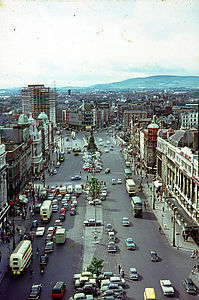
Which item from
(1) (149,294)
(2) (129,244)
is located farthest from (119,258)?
(1) (149,294)

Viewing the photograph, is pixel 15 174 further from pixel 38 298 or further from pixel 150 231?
pixel 38 298

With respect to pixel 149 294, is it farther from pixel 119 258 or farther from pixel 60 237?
pixel 60 237

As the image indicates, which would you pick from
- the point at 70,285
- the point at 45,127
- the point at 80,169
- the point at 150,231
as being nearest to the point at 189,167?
the point at 150,231

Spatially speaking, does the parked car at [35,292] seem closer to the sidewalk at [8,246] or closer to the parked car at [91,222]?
the sidewalk at [8,246]

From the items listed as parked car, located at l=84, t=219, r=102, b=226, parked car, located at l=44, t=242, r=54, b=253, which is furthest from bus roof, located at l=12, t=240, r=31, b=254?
parked car, located at l=84, t=219, r=102, b=226

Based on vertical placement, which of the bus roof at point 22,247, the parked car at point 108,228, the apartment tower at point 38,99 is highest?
the apartment tower at point 38,99

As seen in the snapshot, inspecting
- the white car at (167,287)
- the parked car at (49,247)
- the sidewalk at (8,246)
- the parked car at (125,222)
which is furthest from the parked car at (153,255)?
the sidewalk at (8,246)

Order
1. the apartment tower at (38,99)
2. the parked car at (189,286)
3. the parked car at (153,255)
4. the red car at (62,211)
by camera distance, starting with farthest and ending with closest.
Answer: the apartment tower at (38,99), the red car at (62,211), the parked car at (153,255), the parked car at (189,286)
